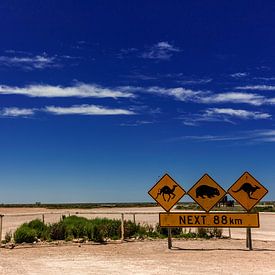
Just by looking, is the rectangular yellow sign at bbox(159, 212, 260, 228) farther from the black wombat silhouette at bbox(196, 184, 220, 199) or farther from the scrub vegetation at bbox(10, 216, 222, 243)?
the scrub vegetation at bbox(10, 216, 222, 243)

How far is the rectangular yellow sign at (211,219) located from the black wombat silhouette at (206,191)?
0.68 meters

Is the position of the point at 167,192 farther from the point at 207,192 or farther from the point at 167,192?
the point at 207,192

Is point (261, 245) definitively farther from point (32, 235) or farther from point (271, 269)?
point (32, 235)

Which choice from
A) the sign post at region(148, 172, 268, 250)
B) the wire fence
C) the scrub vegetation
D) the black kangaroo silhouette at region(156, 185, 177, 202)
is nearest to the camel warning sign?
the sign post at region(148, 172, 268, 250)

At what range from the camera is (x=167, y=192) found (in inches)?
742

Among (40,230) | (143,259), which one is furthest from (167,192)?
(40,230)

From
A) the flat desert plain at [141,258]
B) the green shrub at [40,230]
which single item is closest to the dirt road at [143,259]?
the flat desert plain at [141,258]

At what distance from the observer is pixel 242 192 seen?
18.3 meters

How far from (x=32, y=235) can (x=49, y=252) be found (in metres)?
3.57

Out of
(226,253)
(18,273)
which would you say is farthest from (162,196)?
(18,273)

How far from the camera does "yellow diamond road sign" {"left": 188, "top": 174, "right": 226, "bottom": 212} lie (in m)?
18.4

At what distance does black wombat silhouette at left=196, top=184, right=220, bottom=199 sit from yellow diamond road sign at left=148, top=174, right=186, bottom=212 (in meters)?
0.58

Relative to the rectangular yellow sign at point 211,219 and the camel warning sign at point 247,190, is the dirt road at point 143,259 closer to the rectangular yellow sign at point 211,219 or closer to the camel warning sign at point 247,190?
the rectangular yellow sign at point 211,219

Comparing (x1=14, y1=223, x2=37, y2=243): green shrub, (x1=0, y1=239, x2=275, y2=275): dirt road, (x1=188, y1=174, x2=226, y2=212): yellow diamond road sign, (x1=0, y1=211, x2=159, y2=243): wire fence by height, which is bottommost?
(x1=0, y1=239, x2=275, y2=275): dirt road
